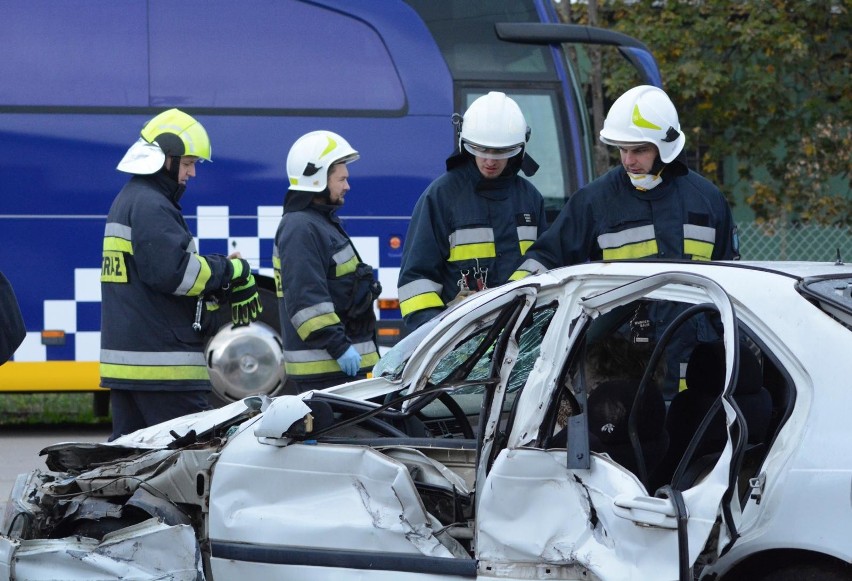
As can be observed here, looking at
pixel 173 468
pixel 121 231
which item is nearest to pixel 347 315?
pixel 121 231

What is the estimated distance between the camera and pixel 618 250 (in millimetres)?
5148

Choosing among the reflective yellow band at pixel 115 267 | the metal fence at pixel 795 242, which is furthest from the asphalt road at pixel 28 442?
the metal fence at pixel 795 242

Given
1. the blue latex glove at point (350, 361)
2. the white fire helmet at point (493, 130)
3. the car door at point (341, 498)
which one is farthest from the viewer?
the blue latex glove at point (350, 361)

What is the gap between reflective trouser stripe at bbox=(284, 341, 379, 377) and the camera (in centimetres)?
628

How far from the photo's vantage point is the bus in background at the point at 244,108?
8.83 m

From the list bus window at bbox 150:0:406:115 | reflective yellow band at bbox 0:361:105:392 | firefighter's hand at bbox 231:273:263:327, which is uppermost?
bus window at bbox 150:0:406:115

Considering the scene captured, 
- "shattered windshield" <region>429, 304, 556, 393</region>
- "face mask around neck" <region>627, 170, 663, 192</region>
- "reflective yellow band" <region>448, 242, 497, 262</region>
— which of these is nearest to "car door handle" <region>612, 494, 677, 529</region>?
"shattered windshield" <region>429, 304, 556, 393</region>

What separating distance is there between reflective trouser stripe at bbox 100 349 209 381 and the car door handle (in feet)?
9.84

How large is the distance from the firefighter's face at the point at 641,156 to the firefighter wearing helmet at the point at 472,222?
705 mm

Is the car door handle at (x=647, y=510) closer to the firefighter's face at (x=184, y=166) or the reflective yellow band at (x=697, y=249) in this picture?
the reflective yellow band at (x=697, y=249)

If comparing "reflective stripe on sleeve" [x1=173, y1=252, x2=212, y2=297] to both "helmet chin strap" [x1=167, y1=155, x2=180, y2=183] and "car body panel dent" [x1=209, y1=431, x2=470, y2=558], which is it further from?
"car body panel dent" [x1=209, y1=431, x2=470, y2=558]

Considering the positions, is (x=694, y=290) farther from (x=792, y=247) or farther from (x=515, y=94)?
(x=792, y=247)

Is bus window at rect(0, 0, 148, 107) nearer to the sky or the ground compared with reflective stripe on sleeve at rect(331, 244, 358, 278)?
nearer to the sky

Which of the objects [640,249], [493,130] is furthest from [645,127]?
[493,130]
